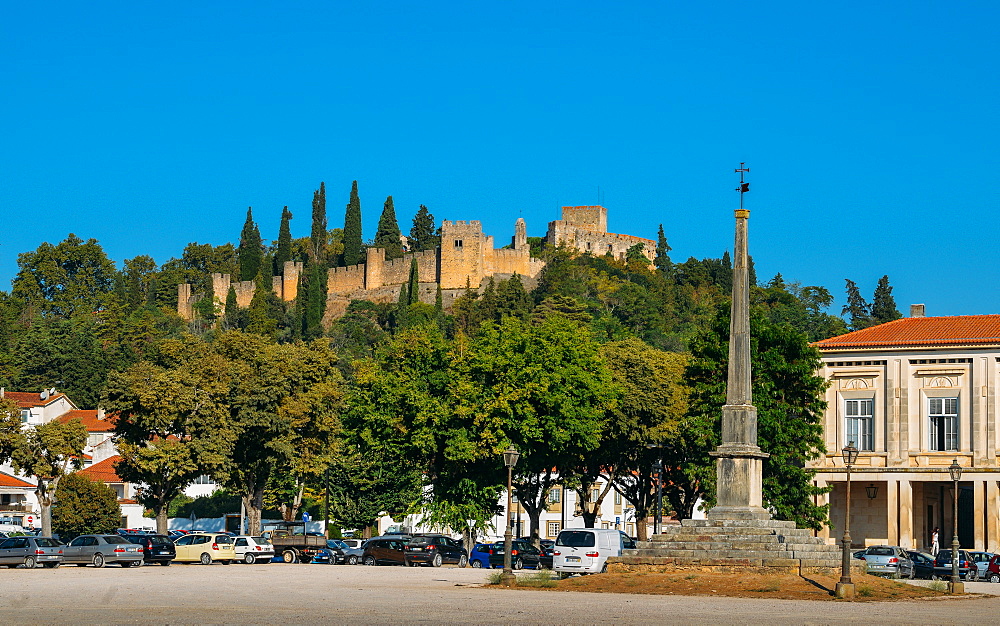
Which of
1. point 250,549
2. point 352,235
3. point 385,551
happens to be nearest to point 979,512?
point 385,551

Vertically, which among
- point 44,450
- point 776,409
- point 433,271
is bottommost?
point 44,450

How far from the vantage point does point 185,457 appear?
62125 mm

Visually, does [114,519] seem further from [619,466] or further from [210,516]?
[619,466]

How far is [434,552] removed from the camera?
5291 centimetres

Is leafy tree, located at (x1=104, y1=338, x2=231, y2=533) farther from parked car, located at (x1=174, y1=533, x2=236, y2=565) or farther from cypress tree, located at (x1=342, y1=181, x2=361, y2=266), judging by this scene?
cypress tree, located at (x1=342, y1=181, x2=361, y2=266)

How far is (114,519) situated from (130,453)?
14.5 meters

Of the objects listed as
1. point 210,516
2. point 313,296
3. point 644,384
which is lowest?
point 210,516

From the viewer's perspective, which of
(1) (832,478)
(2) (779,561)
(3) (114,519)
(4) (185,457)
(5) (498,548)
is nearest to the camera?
(2) (779,561)

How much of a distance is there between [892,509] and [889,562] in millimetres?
10588

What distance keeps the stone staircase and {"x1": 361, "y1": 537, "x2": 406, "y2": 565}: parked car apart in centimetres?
2207

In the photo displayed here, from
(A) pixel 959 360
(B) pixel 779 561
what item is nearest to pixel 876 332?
(A) pixel 959 360

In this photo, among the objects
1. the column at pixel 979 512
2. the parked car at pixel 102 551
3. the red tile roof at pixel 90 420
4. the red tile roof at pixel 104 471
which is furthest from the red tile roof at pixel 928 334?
the red tile roof at pixel 90 420

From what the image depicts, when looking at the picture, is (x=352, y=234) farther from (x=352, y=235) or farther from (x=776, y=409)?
(x=776, y=409)

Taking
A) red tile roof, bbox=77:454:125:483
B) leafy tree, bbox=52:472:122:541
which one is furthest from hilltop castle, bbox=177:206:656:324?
leafy tree, bbox=52:472:122:541
